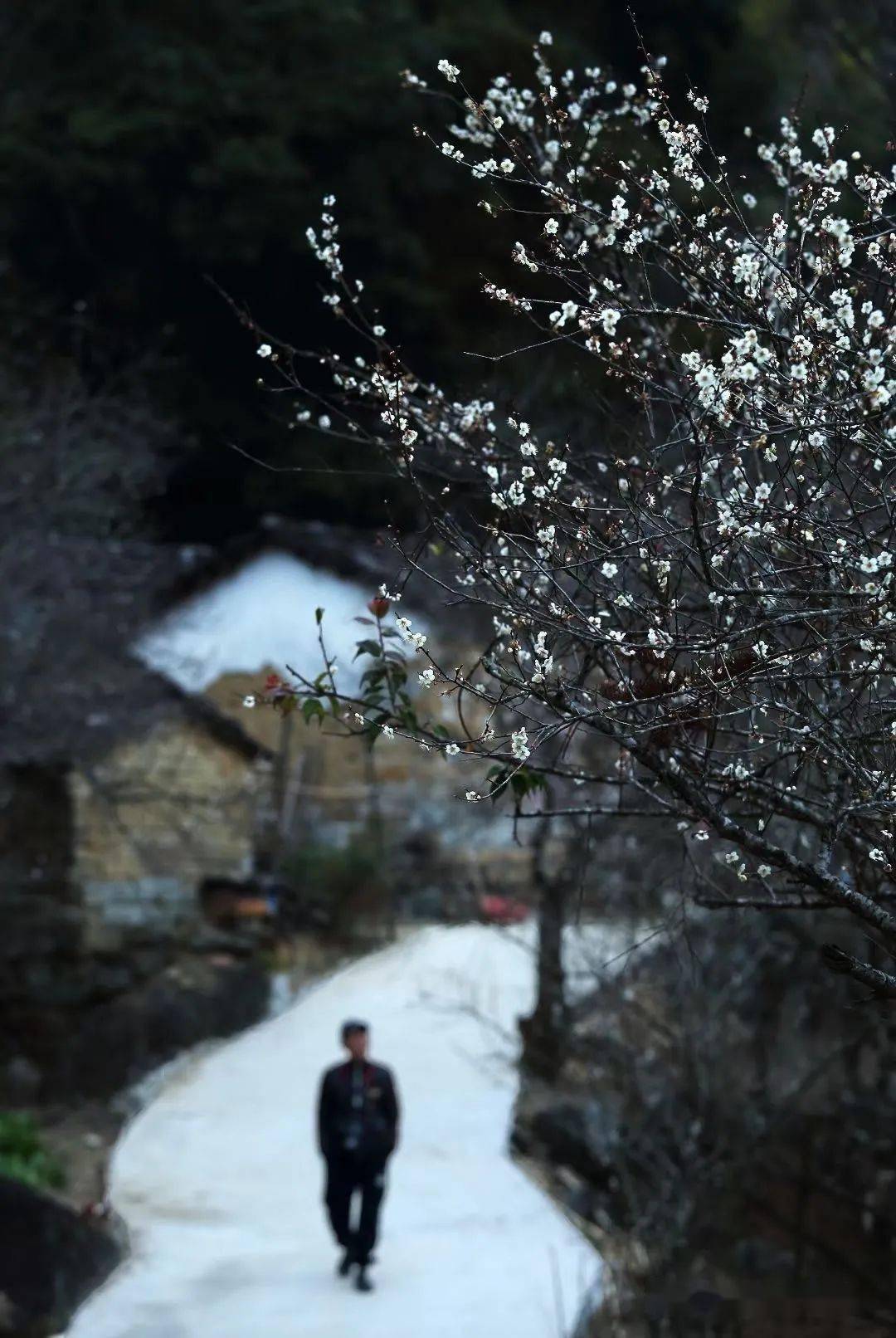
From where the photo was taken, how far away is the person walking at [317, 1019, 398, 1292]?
9.84 m

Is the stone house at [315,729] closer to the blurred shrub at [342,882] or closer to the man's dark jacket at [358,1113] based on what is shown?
the blurred shrub at [342,882]

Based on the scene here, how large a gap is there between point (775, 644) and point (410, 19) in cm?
1658

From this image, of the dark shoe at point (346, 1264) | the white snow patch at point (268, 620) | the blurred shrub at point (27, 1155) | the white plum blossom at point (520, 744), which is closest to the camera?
the white plum blossom at point (520, 744)

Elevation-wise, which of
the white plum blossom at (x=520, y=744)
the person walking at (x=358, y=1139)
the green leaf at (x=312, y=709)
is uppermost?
the green leaf at (x=312, y=709)

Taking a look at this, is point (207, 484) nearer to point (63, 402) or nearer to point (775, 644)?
point (63, 402)

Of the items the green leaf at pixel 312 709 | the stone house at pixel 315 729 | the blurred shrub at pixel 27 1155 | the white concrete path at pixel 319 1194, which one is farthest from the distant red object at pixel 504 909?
the green leaf at pixel 312 709

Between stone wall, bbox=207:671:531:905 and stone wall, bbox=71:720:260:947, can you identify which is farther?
stone wall, bbox=207:671:531:905

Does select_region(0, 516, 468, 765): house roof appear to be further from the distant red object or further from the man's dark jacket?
the man's dark jacket

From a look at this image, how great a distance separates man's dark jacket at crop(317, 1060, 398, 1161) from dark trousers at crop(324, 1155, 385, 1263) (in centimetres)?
6

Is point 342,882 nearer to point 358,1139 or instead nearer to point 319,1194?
point 319,1194

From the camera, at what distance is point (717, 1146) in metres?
9.12

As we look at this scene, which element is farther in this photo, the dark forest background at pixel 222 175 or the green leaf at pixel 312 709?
the dark forest background at pixel 222 175

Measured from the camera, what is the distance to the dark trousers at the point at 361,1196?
9.87 m

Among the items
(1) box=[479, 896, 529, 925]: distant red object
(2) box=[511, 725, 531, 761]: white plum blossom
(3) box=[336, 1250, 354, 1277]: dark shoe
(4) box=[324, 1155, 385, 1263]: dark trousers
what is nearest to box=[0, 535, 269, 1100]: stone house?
(1) box=[479, 896, 529, 925]: distant red object
